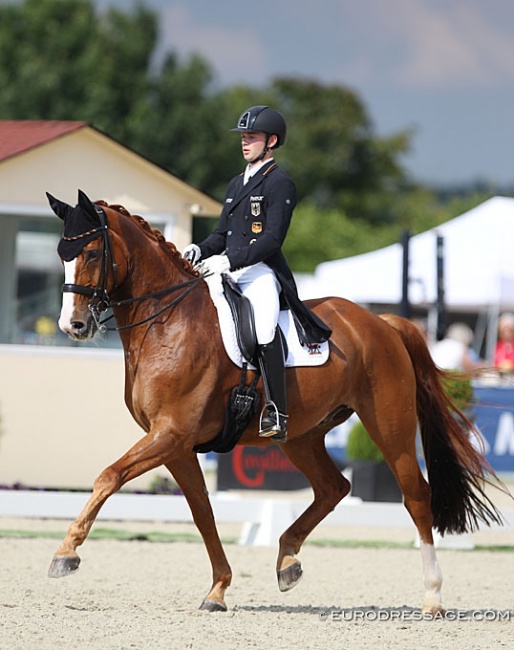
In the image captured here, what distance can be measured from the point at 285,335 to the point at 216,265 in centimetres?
60

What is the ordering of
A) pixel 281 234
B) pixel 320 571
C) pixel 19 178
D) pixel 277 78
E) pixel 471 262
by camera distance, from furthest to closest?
pixel 277 78
pixel 471 262
pixel 19 178
pixel 320 571
pixel 281 234

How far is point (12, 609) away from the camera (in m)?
6.13

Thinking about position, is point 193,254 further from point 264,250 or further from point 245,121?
point 245,121

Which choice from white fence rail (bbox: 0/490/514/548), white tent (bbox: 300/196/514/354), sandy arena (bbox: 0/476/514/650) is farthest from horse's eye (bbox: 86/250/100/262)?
white tent (bbox: 300/196/514/354)

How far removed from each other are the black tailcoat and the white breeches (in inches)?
3.6

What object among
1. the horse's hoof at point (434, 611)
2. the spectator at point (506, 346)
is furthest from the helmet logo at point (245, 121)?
the spectator at point (506, 346)

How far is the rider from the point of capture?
6.46m

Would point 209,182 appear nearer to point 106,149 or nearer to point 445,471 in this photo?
point 106,149

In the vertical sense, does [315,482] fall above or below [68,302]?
below

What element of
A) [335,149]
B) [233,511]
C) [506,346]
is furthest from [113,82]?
[233,511]

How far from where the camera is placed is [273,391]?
6465 mm

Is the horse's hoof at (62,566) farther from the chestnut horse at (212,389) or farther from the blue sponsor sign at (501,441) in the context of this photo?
the blue sponsor sign at (501,441)

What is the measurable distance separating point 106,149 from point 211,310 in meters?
6.27

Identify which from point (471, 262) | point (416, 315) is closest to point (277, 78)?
point (416, 315)
